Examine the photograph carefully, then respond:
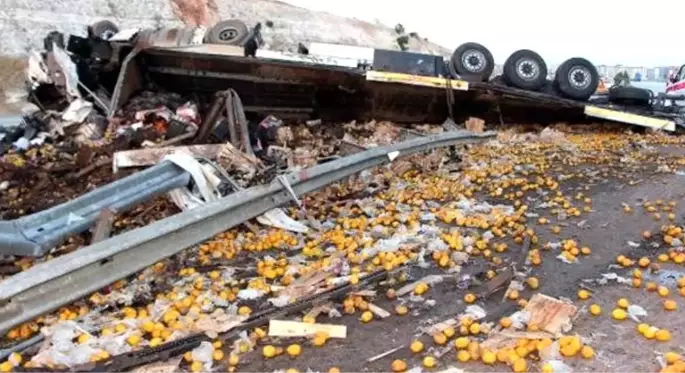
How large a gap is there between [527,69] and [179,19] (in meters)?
44.0

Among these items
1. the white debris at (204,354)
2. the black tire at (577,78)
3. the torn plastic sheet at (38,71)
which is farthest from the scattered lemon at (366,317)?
the black tire at (577,78)

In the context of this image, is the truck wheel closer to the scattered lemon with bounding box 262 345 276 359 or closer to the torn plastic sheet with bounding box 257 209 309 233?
the torn plastic sheet with bounding box 257 209 309 233

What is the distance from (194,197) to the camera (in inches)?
218

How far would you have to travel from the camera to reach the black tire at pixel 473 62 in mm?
11750

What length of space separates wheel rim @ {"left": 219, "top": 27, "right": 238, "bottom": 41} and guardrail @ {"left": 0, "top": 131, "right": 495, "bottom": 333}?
21.7 feet

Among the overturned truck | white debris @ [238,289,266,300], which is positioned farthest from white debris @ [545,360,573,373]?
the overturned truck

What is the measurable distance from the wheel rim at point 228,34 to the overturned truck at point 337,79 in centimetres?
2

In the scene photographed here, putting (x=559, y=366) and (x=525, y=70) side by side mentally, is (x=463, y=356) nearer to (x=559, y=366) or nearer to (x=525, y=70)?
(x=559, y=366)

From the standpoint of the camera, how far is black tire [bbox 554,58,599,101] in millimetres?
12062

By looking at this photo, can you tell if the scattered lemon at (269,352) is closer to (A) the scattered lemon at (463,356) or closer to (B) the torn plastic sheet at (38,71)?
(A) the scattered lemon at (463,356)

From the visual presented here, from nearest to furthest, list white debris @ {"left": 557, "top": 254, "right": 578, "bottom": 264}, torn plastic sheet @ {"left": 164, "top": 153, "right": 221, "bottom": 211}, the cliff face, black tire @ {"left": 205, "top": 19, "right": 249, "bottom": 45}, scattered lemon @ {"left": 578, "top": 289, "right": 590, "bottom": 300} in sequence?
scattered lemon @ {"left": 578, "top": 289, "right": 590, "bottom": 300} < white debris @ {"left": 557, "top": 254, "right": 578, "bottom": 264} < torn plastic sheet @ {"left": 164, "top": 153, "right": 221, "bottom": 211} < black tire @ {"left": 205, "top": 19, "right": 249, "bottom": 45} < the cliff face

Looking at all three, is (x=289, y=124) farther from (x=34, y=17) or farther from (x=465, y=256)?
(x=34, y=17)

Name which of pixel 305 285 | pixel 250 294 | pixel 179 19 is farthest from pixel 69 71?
pixel 179 19

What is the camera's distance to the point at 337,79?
10.6 m
